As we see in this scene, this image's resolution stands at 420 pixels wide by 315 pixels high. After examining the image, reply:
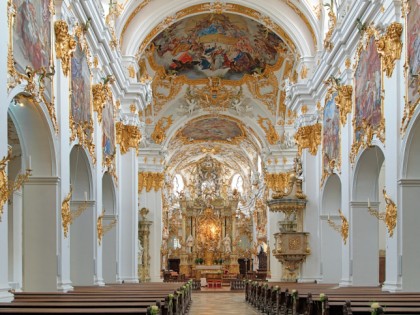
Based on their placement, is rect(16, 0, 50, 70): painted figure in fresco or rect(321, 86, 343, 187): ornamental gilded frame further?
rect(321, 86, 343, 187): ornamental gilded frame

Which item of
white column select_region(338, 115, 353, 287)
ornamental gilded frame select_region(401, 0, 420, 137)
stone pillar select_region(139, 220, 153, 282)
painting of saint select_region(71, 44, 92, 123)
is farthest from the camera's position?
stone pillar select_region(139, 220, 153, 282)

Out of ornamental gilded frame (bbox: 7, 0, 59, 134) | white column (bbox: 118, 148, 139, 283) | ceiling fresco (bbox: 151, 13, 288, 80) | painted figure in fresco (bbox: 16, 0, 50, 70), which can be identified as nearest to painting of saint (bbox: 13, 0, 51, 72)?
painted figure in fresco (bbox: 16, 0, 50, 70)

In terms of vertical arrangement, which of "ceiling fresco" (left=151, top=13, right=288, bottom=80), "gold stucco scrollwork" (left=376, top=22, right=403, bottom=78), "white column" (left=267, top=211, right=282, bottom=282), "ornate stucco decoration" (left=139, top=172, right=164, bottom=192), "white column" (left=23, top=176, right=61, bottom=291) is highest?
"ceiling fresco" (left=151, top=13, right=288, bottom=80)

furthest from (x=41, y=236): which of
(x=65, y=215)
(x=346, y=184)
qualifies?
(x=346, y=184)

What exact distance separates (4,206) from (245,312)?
35.0ft

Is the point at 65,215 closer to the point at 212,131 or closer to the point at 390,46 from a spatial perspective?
the point at 390,46

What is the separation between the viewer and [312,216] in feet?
80.3

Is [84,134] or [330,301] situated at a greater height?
[84,134]

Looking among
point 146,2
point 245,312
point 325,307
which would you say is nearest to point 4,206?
point 325,307

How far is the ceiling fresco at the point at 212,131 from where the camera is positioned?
3713cm

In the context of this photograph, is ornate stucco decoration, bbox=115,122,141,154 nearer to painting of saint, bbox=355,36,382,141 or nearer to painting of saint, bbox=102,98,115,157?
painting of saint, bbox=102,98,115,157

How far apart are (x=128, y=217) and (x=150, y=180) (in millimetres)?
10042

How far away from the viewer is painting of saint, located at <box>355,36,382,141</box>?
15.7 meters

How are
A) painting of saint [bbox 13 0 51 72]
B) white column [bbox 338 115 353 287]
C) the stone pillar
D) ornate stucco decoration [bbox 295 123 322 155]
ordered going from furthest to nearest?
the stone pillar < ornate stucco decoration [bbox 295 123 322 155] < white column [bbox 338 115 353 287] < painting of saint [bbox 13 0 51 72]
